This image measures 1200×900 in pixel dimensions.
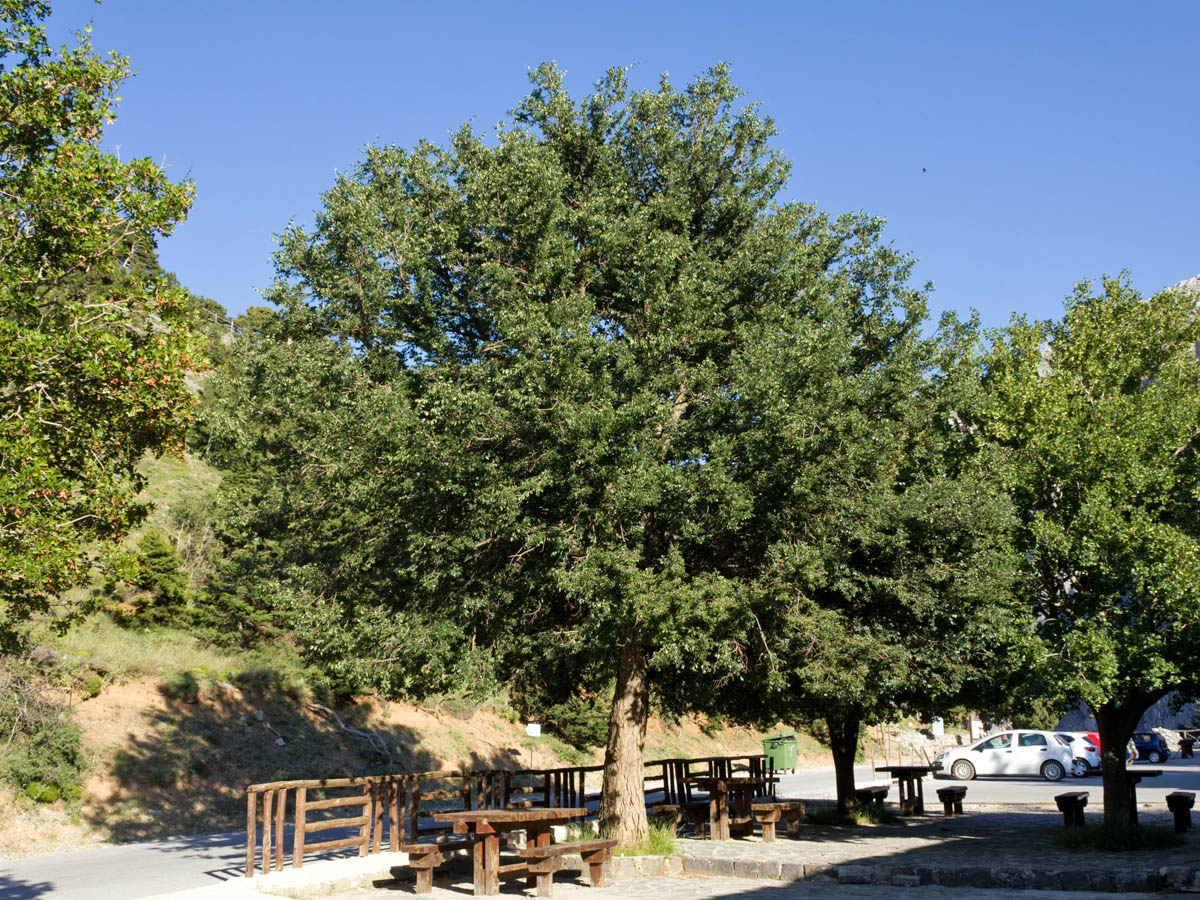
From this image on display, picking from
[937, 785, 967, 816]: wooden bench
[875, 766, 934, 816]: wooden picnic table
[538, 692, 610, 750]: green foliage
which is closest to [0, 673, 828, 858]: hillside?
[538, 692, 610, 750]: green foliage

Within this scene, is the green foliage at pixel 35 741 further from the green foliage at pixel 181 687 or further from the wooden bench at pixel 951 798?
the wooden bench at pixel 951 798

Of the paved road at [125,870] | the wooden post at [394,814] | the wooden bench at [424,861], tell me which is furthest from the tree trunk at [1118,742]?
the paved road at [125,870]

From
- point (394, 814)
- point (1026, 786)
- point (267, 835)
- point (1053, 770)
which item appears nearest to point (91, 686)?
point (394, 814)

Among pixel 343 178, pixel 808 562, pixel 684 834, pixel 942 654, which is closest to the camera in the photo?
pixel 808 562

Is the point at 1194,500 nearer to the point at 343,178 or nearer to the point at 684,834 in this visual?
the point at 684,834

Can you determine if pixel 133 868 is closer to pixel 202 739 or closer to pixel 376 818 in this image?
pixel 376 818

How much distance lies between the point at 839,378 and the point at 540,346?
447 cm

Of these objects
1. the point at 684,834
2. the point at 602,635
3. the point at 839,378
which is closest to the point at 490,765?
the point at 684,834

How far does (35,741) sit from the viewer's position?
20906mm

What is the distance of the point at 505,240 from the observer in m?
15.3

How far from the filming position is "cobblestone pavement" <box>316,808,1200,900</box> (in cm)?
1138

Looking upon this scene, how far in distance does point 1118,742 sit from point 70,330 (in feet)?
51.9

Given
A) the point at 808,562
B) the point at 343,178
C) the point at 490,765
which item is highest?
the point at 343,178

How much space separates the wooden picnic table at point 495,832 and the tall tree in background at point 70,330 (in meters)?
5.76
